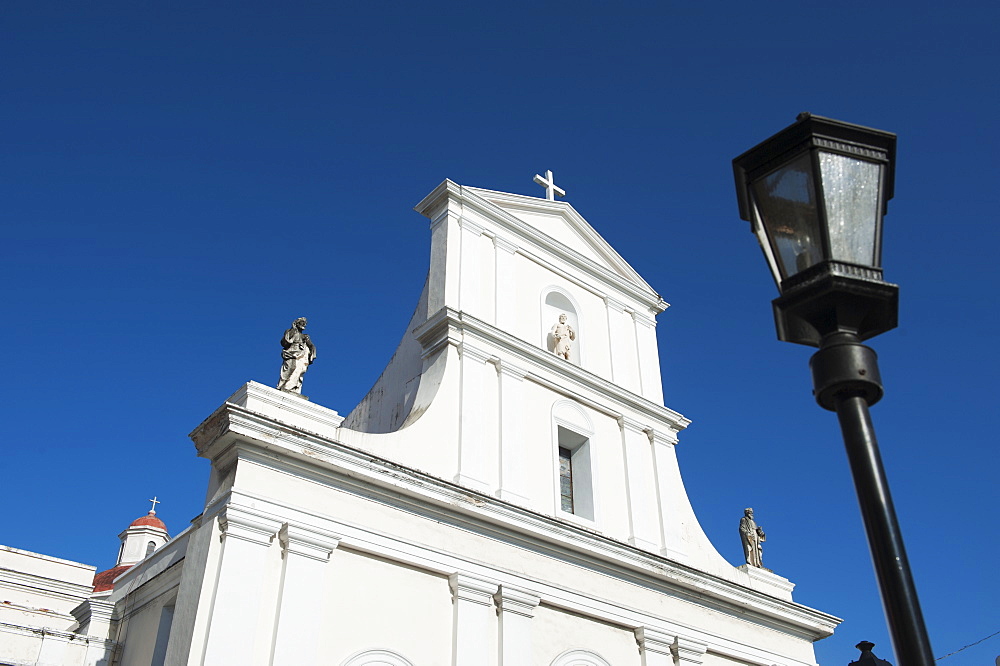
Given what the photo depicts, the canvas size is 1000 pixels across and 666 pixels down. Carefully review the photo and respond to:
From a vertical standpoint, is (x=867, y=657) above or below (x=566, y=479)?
below

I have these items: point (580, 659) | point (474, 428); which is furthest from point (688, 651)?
point (474, 428)

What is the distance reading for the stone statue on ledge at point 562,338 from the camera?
1636 centimetres

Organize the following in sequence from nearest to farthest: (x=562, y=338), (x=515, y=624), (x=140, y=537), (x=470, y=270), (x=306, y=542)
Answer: (x=306, y=542) → (x=515, y=624) → (x=470, y=270) → (x=562, y=338) → (x=140, y=537)

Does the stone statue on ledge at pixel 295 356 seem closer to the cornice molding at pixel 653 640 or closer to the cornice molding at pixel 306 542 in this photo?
the cornice molding at pixel 306 542

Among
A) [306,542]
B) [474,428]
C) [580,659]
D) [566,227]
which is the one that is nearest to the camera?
[306,542]

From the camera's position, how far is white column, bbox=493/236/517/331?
1577 centimetres

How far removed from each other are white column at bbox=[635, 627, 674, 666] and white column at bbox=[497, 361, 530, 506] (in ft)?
9.24

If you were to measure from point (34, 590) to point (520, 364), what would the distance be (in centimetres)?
1105

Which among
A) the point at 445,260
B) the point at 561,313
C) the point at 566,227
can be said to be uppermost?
the point at 566,227

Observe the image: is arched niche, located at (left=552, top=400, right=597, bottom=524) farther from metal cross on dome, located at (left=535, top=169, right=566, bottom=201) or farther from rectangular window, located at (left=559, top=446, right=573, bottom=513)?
metal cross on dome, located at (left=535, top=169, right=566, bottom=201)

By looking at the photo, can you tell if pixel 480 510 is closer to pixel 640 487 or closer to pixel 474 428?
pixel 474 428

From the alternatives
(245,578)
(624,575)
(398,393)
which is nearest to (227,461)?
(245,578)

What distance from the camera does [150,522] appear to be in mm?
41344

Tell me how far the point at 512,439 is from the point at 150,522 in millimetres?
32434
